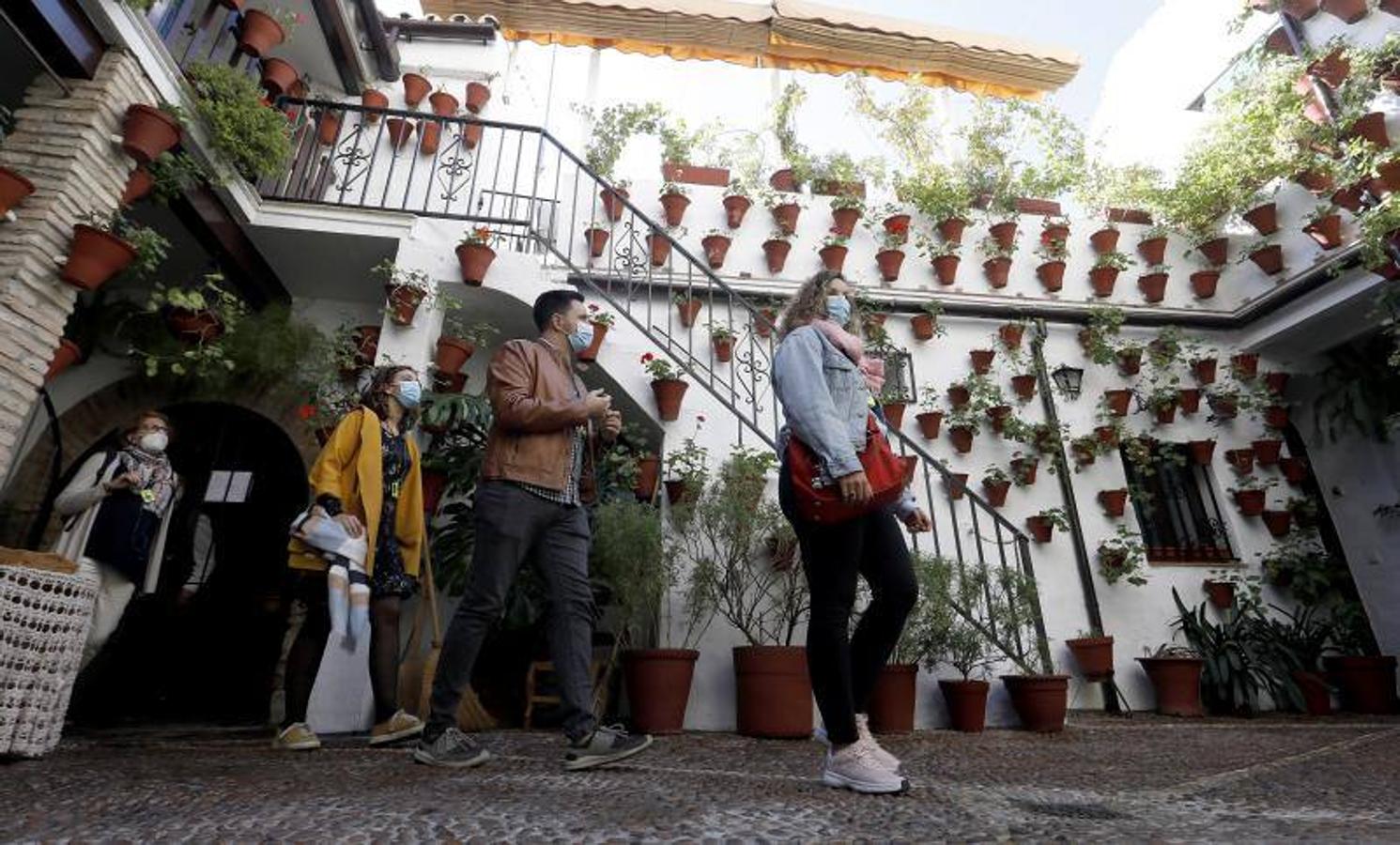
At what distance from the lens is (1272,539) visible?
20.3ft

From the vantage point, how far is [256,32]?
4.92m

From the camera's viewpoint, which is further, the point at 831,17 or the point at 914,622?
the point at 831,17

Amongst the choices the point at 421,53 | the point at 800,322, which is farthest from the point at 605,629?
the point at 421,53

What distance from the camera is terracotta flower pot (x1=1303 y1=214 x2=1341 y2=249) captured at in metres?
5.96

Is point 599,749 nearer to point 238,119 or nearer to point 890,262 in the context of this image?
point 238,119

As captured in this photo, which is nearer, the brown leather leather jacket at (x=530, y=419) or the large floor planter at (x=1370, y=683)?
the brown leather leather jacket at (x=530, y=419)

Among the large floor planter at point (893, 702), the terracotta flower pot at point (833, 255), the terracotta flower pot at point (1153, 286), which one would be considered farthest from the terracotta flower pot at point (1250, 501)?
the large floor planter at point (893, 702)

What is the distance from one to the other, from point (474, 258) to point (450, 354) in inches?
28.1

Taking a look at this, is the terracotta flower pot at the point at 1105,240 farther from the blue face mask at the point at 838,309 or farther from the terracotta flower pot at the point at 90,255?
the terracotta flower pot at the point at 90,255

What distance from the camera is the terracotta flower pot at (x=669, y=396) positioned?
14.7ft

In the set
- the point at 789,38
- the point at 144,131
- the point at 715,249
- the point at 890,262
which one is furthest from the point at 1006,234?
the point at 144,131

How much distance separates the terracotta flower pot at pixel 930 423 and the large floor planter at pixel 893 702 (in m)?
2.90

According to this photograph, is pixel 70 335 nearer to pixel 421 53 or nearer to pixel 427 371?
pixel 427 371

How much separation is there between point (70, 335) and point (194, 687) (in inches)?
109
